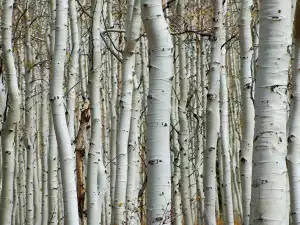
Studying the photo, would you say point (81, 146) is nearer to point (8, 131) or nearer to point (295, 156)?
point (8, 131)

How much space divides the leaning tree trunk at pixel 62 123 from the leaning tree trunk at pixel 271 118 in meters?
2.92

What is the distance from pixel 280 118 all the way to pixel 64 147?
3113 mm

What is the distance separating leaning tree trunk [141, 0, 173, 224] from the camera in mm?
4090

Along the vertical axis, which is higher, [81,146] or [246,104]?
[246,104]

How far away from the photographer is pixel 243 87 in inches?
271

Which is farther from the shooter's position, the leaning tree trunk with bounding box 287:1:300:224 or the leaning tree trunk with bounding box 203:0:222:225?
the leaning tree trunk with bounding box 203:0:222:225

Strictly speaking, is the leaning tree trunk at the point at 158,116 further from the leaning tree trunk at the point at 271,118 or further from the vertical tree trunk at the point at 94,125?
the vertical tree trunk at the point at 94,125

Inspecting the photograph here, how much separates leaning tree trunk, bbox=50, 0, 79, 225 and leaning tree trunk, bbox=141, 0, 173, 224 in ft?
6.38

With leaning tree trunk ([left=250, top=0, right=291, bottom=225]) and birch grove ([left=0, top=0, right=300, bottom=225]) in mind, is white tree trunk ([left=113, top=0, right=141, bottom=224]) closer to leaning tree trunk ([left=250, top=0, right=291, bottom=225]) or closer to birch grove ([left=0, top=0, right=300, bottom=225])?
birch grove ([left=0, top=0, right=300, bottom=225])

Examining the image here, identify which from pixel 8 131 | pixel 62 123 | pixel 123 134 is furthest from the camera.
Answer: pixel 123 134

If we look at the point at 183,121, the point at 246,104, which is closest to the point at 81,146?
the point at 183,121

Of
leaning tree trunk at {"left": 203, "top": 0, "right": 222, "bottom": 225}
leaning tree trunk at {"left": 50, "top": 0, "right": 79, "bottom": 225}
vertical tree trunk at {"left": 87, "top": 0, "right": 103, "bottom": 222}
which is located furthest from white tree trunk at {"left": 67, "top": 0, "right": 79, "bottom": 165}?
leaning tree trunk at {"left": 203, "top": 0, "right": 222, "bottom": 225}

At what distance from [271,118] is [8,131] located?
382 cm

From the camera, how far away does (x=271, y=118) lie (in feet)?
11.0
